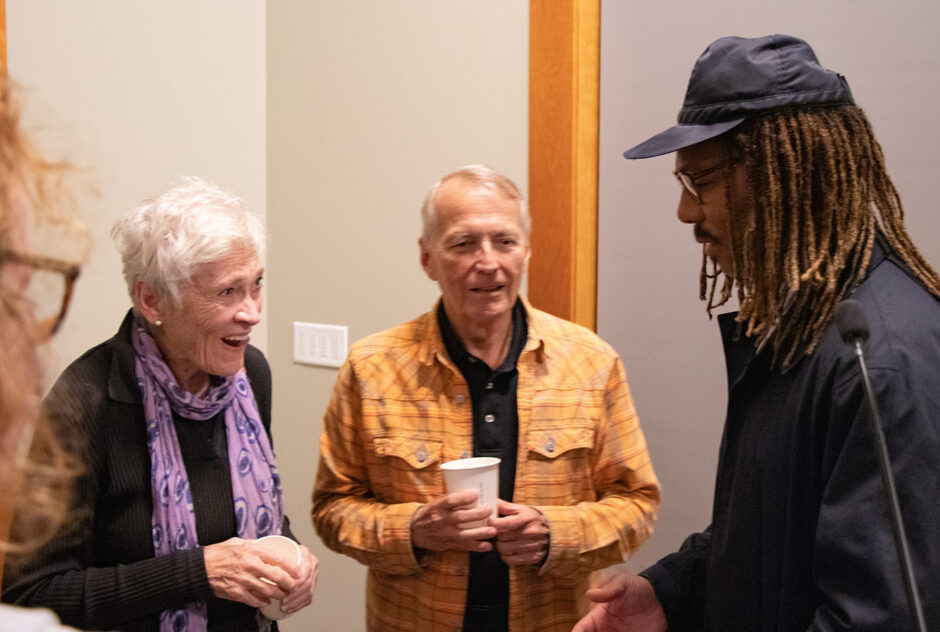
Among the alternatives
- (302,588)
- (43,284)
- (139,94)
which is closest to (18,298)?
(43,284)

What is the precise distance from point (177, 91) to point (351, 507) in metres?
1.61

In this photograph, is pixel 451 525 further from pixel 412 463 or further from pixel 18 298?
pixel 18 298

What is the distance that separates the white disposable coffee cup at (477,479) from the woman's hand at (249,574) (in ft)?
1.16

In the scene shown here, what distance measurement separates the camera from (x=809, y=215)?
125 cm

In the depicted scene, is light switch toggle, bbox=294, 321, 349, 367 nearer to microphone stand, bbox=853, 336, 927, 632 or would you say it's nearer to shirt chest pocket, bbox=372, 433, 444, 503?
shirt chest pocket, bbox=372, 433, 444, 503

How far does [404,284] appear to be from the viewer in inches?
113

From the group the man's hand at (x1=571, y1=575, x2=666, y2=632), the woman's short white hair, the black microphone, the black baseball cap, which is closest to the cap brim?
the black baseball cap

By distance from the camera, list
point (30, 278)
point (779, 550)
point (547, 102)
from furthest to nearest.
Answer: point (547, 102) < point (779, 550) < point (30, 278)

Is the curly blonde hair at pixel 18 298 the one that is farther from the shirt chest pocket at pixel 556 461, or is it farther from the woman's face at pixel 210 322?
the shirt chest pocket at pixel 556 461

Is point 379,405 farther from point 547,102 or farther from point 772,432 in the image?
point 547,102

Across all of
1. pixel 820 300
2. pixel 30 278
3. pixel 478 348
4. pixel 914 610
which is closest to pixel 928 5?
pixel 820 300

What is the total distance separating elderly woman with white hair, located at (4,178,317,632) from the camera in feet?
5.39

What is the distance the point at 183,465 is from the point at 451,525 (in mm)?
549

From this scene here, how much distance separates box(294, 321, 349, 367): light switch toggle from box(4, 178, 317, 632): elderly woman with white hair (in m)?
1.04
